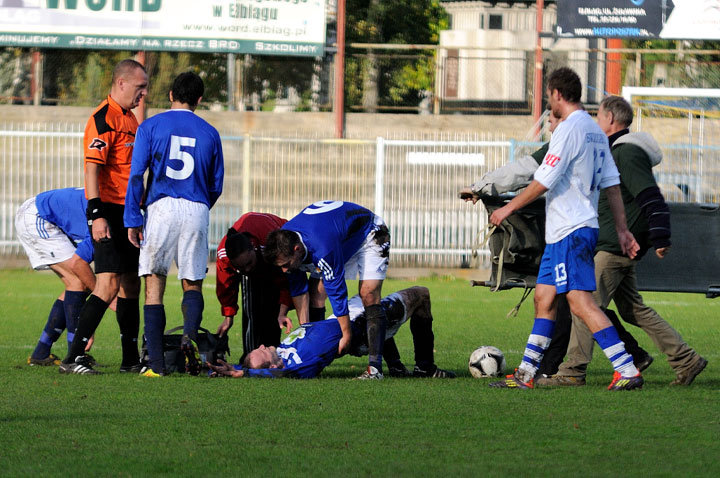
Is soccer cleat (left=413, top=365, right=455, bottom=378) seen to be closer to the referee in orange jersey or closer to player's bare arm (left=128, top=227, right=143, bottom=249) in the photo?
the referee in orange jersey

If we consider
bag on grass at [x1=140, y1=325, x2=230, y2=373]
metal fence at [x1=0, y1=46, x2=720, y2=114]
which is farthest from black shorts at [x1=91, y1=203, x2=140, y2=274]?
metal fence at [x1=0, y1=46, x2=720, y2=114]

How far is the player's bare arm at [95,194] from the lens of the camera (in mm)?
7402

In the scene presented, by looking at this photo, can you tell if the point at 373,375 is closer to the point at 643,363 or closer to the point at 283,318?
the point at 283,318

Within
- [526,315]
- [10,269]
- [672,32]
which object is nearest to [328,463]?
[526,315]

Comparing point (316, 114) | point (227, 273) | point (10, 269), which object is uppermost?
point (316, 114)

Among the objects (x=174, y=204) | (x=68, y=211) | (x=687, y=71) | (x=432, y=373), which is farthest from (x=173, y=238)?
(x=687, y=71)

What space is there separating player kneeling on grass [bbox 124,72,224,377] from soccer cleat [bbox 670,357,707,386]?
3.42 metres

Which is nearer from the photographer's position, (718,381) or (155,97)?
(718,381)

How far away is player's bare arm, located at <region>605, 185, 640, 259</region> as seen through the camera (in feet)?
22.8

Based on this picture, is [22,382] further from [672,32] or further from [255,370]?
[672,32]

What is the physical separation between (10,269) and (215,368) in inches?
548

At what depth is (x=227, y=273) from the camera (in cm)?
800

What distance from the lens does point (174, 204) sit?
24.2 ft

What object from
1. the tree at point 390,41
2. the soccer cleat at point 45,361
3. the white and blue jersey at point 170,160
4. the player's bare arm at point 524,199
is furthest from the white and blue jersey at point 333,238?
the tree at point 390,41
